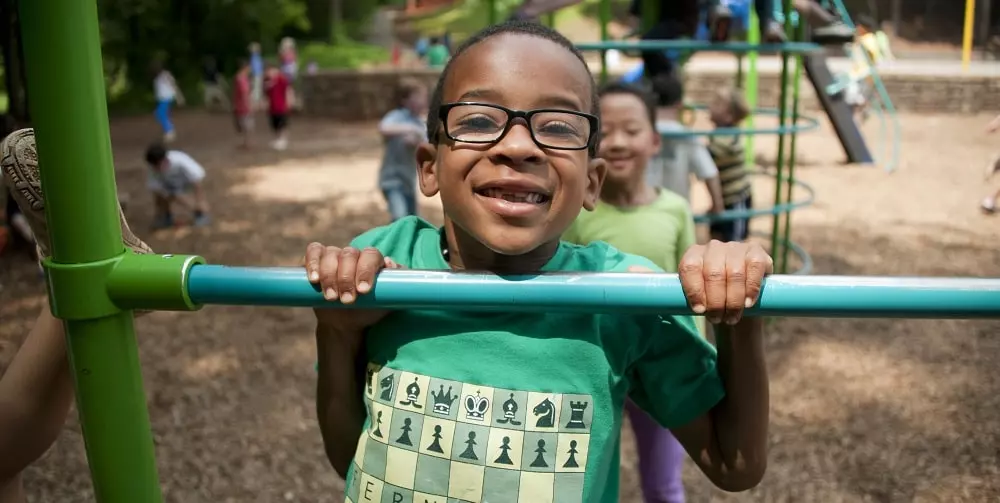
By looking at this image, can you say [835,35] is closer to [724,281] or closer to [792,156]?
[792,156]

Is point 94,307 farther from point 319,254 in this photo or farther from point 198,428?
point 198,428

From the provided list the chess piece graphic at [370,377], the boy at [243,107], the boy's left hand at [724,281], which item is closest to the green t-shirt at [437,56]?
the boy at [243,107]

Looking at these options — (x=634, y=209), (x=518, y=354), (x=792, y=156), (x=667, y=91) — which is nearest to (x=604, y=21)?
(x=667, y=91)

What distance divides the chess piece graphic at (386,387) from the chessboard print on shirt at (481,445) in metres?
0.02

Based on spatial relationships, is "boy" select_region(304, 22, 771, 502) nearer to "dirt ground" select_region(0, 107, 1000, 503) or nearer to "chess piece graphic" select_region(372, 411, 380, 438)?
"chess piece graphic" select_region(372, 411, 380, 438)

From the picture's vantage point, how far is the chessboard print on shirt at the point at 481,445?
1.16 m

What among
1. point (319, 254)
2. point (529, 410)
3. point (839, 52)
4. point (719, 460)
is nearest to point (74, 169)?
point (319, 254)

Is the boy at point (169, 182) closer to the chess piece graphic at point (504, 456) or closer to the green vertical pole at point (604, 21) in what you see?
the green vertical pole at point (604, 21)

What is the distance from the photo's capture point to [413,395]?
3.94ft

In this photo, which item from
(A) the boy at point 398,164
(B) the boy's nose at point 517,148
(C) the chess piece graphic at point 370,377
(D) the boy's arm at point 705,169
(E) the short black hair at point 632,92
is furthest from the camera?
(A) the boy at point 398,164

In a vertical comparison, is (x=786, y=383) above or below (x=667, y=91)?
below

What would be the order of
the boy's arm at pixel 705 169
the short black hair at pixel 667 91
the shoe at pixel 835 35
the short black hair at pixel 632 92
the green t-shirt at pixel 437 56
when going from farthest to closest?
1. the green t-shirt at pixel 437 56
2. the shoe at pixel 835 35
3. the short black hair at pixel 667 91
4. the boy's arm at pixel 705 169
5. the short black hair at pixel 632 92

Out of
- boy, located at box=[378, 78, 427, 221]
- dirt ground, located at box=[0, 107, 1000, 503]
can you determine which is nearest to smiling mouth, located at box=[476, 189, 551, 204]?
dirt ground, located at box=[0, 107, 1000, 503]

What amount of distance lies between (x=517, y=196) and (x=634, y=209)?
4.82ft
